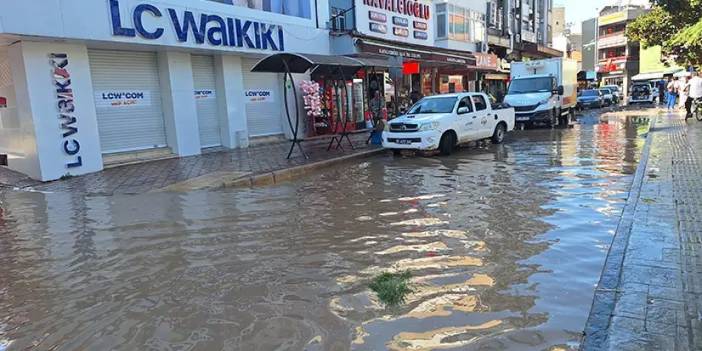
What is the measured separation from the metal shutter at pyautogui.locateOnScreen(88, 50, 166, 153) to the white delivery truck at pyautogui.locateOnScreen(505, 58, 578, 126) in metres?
13.8

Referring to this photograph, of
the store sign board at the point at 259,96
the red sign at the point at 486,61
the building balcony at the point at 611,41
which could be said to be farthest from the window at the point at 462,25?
the building balcony at the point at 611,41

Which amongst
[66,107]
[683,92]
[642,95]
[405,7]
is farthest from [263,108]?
[642,95]

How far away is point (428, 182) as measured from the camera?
9.87m

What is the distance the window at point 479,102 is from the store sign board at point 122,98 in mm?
9037

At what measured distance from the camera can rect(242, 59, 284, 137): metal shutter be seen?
17.1 m

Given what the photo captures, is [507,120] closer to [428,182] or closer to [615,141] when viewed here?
[615,141]

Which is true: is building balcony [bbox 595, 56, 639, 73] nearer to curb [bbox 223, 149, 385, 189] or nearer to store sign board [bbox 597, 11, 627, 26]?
store sign board [bbox 597, 11, 627, 26]

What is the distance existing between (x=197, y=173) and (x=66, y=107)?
10.8 feet

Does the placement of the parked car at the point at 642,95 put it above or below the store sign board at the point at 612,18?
below

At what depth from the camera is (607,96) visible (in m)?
43.7

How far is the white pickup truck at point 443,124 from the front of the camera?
13531mm

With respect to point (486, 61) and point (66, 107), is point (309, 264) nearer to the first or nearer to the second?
point (66, 107)

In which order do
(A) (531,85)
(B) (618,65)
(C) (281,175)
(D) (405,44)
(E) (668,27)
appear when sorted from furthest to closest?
1. (B) (618,65)
2. (E) (668,27)
3. (A) (531,85)
4. (D) (405,44)
5. (C) (281,175)

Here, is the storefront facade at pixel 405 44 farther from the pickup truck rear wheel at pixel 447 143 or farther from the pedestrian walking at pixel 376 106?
the pickup truck rear wheel at pixel 447 143
